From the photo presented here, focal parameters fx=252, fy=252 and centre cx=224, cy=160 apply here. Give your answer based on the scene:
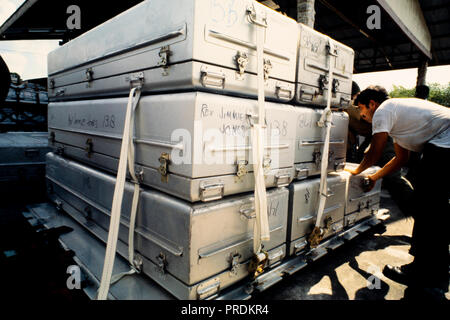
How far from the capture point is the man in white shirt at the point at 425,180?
6.21 feet

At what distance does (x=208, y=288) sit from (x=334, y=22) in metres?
9.19

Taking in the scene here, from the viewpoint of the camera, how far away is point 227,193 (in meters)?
1.56

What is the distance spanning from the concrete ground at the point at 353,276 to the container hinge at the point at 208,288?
417mm

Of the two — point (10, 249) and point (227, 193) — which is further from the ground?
point (227, 193)

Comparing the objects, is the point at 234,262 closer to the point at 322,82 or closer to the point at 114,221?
the point at 114,221

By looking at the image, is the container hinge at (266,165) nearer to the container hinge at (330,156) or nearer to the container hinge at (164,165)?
the container hinge at (164,165)

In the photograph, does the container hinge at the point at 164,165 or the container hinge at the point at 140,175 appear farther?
the container hinge at the point at 140,175

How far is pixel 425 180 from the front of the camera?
1951 mm

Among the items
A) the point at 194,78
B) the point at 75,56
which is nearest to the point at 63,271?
the point at 194,78

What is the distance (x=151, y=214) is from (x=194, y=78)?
2.88 ft

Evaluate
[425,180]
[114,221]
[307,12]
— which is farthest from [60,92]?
[425,180]

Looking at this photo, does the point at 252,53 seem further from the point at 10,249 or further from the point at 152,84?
the point at 10,249

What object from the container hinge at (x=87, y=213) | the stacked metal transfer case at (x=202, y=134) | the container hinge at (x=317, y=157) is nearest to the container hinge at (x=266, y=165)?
the stacked metal transfer case at (x=202, y=134)

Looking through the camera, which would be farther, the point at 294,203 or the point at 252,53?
the point at 294,203
